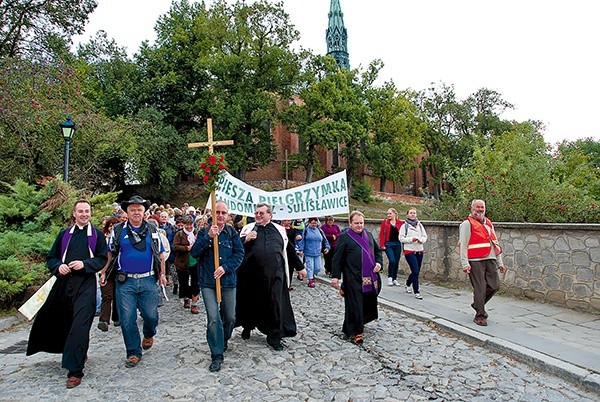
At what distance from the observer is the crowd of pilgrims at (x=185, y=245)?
23.5ft

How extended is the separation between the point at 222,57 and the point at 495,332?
98.4 ft

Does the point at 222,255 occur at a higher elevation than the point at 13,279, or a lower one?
higher

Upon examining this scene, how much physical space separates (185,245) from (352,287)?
376 cm

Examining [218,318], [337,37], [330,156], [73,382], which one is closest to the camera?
[73,382]

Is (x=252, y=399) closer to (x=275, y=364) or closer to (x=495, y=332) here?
(x=275, y=364)

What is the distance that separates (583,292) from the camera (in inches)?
293

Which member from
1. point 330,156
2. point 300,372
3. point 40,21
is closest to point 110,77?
point 40,21

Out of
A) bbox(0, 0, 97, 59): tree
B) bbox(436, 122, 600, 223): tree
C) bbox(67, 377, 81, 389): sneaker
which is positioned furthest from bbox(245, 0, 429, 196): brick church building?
bbox(67, 377, 81, 389): sneaker

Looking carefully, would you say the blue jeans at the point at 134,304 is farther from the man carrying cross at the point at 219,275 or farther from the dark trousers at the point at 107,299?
the dark trousers at the point at 107,299

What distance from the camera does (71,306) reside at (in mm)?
5070

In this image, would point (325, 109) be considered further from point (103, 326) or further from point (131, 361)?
point (131, 361)

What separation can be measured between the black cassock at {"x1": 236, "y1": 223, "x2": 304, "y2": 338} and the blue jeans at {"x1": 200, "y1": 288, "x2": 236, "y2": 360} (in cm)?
54

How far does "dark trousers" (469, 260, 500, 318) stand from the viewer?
267 inches

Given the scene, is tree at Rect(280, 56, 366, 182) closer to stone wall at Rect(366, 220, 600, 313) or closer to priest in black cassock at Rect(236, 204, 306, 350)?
stone wall at Rect(366, 220, 600, 313)
